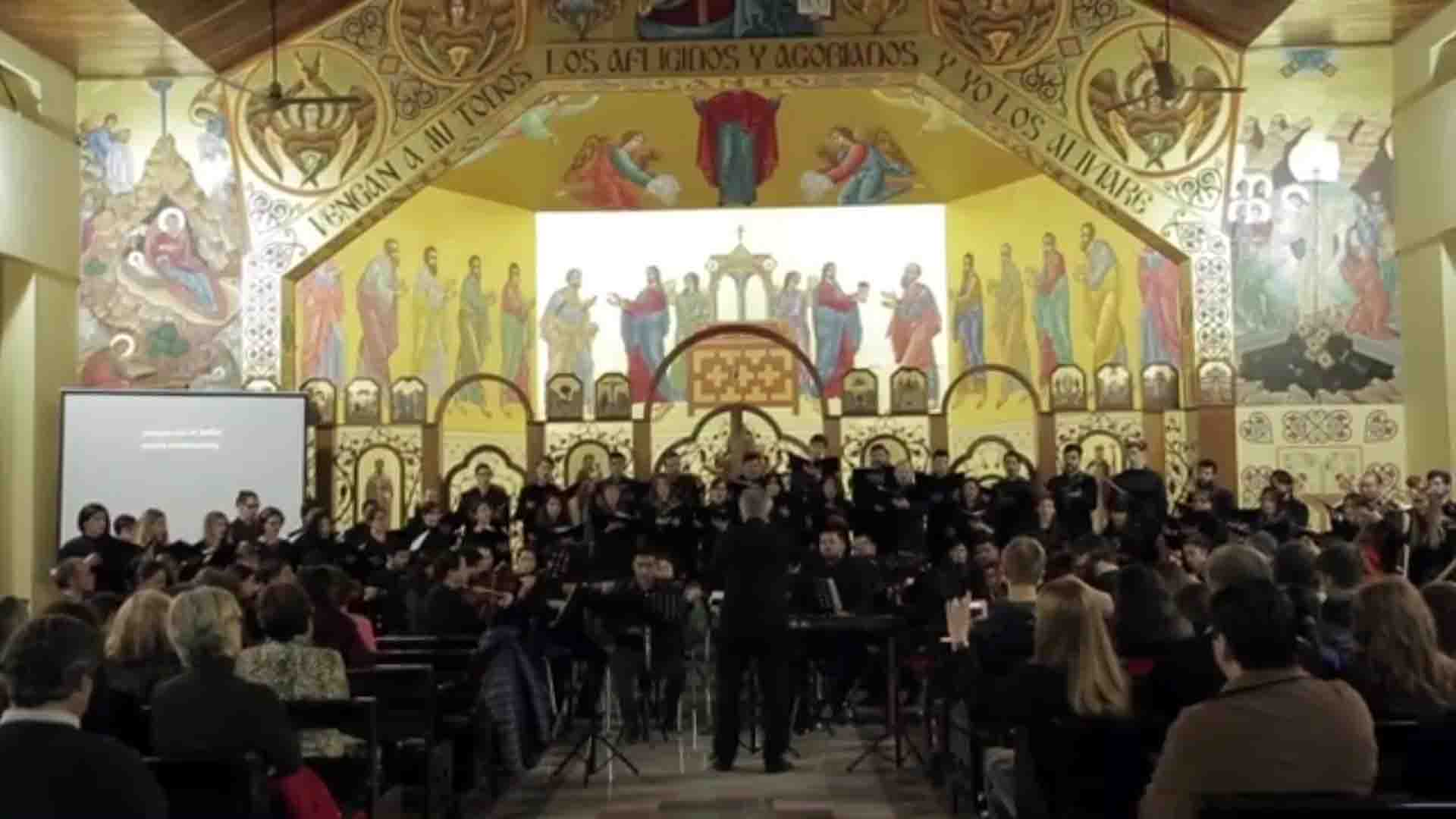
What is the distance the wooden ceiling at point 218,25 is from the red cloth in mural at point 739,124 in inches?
260

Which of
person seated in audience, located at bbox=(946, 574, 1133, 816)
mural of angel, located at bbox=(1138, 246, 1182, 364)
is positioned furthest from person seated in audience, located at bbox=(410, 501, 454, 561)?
mural of angel, located at bbox=(1138, 246, 1182, 364)

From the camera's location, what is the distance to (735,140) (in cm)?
2339

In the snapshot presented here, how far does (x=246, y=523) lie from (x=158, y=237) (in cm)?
467

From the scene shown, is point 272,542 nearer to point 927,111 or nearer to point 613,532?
point 613,532

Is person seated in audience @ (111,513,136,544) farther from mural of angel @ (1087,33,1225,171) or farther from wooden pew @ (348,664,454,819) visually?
mural of angel @ (1087,33,1225,171)

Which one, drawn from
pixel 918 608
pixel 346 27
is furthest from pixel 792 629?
pixel 346 27

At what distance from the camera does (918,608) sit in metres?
11.7

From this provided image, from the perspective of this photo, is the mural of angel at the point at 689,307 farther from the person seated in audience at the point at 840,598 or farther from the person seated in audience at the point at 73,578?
the person seated in audience at the point at 73,578

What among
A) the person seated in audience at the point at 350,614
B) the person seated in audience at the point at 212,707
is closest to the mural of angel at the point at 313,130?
the person seated in audience at the point at 350,614

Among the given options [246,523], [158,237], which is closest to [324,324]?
[158,237]

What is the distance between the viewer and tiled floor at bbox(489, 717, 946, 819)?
9.42m

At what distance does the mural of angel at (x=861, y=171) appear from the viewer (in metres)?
24.1

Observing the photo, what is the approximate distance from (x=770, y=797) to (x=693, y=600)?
9.26ft

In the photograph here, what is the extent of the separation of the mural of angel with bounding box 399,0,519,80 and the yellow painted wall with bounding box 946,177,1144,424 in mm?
8226
